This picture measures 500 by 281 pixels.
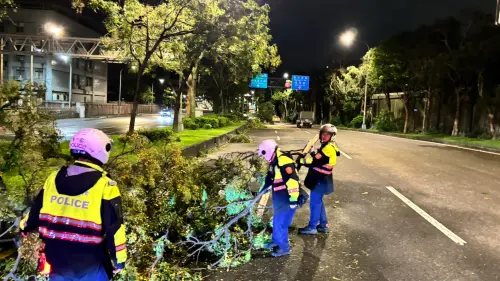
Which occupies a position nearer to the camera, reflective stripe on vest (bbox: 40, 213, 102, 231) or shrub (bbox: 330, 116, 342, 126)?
reflective stripe on vest (bbox: 40, 213, 102, 231)

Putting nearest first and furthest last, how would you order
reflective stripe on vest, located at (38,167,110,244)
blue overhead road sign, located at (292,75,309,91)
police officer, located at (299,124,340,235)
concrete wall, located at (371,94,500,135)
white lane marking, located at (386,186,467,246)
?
reflective stripe on vest, located at (38,167,110,244), white lane marking, located at (386,186,467,246), police officer, located at (299,124,340,235), concrete wall, located at (371,94,500,135), blue overhead road sign, located at (292,75,309,91)

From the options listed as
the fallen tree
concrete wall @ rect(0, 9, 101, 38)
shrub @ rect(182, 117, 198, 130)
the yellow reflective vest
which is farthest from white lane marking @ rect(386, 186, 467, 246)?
concrete wall @ rect(0, 9, 101, 38)

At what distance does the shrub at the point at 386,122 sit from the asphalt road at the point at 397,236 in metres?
28.1

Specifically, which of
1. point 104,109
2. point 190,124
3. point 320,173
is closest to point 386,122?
point 190,124

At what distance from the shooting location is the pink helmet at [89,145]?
261 cm

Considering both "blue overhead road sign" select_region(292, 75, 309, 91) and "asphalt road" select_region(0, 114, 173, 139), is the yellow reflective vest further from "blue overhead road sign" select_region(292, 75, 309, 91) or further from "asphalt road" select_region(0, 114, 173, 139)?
"blue overhead road sign" select_region(292, 75, 309, 91)

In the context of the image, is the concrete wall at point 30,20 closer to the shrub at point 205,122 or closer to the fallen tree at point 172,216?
the shrub at point 205,122

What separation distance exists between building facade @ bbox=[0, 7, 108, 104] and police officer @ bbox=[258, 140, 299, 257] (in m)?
42.3

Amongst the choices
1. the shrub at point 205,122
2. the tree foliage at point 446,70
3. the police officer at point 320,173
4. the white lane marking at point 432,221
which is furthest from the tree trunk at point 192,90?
the police officer at point 320,173

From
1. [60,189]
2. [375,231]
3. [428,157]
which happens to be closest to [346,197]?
[375,231]

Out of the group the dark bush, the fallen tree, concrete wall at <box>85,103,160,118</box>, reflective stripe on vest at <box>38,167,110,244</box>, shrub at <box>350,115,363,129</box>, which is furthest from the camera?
concrete wall at <box>85,103,160,118</box>

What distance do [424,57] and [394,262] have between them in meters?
28.1

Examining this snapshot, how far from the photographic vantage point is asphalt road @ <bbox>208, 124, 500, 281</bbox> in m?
4.53

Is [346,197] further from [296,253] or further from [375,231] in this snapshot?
[296,253]
